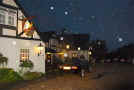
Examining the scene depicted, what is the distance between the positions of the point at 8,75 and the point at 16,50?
2.66 meters

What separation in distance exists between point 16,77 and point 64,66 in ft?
18.9

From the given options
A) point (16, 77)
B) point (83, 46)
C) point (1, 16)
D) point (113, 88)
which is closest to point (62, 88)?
point (113, 88)

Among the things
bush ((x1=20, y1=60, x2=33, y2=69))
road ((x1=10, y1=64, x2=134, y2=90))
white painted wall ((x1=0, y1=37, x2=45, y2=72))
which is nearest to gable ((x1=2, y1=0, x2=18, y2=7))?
white painted wall ((x1=0, y1=37, x2=45, y2=72))

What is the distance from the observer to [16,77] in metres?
16.5

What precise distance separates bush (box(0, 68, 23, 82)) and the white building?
911 millimetres

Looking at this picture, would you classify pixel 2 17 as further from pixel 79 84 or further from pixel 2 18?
pixel 79 84

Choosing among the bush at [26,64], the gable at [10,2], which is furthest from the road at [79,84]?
the gable at [10,2]

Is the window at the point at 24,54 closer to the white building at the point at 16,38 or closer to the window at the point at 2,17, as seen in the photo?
the white building at the point at 16,38

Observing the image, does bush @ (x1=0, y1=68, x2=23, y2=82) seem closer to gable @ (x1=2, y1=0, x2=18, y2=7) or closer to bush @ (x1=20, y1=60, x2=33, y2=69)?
bush @ (x1=20, y1=60, x2=33, y2=69)

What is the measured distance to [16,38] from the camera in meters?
18.0

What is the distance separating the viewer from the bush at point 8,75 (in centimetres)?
1562

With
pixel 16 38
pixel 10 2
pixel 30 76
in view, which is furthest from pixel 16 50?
pixel 10 2

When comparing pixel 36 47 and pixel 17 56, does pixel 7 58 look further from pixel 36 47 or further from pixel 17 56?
pixel 36 47

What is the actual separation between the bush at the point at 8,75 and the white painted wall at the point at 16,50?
936 millimetres
